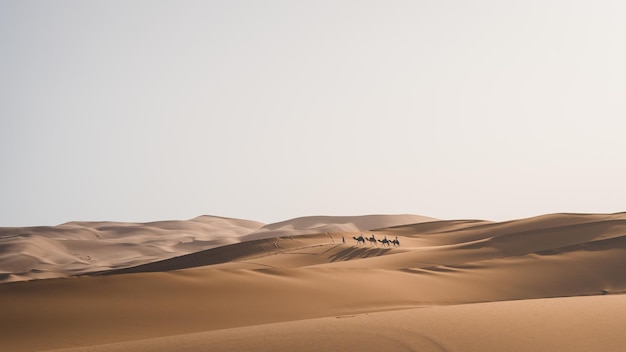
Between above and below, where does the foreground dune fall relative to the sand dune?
below

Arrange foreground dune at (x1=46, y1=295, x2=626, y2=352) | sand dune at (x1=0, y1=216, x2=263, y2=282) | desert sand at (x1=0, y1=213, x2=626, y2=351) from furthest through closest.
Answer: sand dune at (x1=0, y1=216, x2=263, y2=282)
desert sand at (x1=0, y1=213, x2=626, y2=351)
foreground dune at (x1=46, y1=295, x2=626, y2=352)

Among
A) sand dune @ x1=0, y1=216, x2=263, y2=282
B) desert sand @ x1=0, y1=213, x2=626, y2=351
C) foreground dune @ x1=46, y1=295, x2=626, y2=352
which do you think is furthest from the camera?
sand dune @ x1=0, y1=216, x2=263, y2=282

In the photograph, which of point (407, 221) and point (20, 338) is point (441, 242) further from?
point (407, 221)

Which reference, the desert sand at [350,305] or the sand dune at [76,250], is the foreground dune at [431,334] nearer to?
the desert sand at [350,305]

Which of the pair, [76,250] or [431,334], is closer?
[431,334]

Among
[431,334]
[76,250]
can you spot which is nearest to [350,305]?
[431,334]

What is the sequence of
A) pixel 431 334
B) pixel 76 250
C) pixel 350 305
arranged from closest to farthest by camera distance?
pixel 431 334 < pixel 350 305 < pixel 76 250

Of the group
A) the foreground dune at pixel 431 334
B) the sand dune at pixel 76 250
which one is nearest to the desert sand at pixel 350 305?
the foreground dune at pixel 431 334

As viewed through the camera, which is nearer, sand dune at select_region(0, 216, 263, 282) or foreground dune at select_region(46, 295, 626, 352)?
foreground dune at select_region(46, 295, 626, 352)

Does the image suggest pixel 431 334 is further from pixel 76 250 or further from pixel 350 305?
pixel 76 250

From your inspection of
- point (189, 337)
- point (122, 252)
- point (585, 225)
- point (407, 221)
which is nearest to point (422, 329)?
point (189, 337)

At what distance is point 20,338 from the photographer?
8477 mm

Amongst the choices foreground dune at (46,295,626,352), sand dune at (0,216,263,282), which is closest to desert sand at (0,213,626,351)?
foreground dune at (46,295,626,352)

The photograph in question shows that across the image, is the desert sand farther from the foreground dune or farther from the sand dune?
the sand dune
